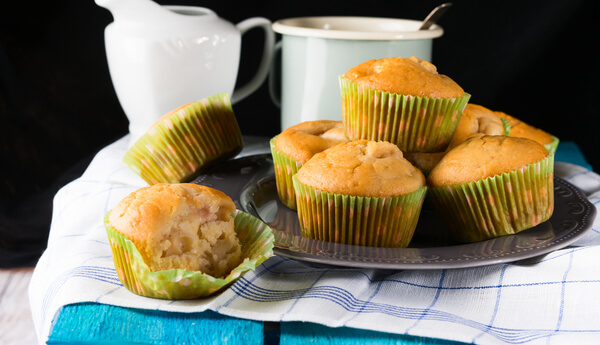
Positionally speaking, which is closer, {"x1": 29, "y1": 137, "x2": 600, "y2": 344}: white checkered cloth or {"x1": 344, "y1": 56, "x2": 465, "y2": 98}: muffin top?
{"x1": 29, "y1": 137, "x2": 600, "y2": 344}: white checkered cloth

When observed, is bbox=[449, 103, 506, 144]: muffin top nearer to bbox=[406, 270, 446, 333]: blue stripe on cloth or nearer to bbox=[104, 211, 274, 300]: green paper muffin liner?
bbox=[406, 270, 446, 333]: blue stripe on cloth

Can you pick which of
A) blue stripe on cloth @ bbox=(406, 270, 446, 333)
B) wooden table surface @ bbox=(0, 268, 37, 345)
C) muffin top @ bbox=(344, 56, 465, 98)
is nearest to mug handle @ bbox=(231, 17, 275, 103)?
muffin top @ bbox=(344, 56, 465, 98)

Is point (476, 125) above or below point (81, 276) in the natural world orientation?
above

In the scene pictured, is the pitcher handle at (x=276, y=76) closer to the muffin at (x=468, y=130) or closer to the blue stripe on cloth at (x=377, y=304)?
the muffin at (x=468, y=130)

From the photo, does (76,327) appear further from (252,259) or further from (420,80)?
(420,80)

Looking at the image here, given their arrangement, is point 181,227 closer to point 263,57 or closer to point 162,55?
point 162,55

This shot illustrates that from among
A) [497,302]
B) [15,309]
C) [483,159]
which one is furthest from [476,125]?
[15,309]
